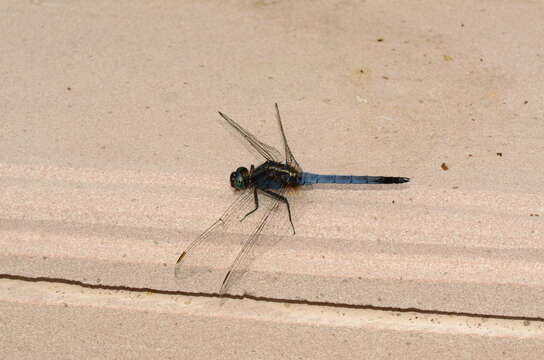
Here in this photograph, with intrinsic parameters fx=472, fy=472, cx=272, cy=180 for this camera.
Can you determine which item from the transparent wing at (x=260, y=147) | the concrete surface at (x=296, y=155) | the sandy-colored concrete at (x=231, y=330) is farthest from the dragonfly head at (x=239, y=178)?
the sandy-colored concrete at (x=231, y=330)

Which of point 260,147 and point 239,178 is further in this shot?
point 260,147

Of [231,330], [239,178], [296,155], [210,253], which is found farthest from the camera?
[296,155]

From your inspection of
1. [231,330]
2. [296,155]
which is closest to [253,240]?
[231,330]

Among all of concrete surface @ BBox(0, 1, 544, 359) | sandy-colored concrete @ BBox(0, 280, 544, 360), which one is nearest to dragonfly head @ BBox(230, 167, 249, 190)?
concrete surface @ BBox(0, 1, 544, 359)

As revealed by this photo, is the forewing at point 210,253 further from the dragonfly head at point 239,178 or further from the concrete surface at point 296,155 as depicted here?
the dragonfly head at point 239,178

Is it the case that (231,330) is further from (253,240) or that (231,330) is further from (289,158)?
(289,158)

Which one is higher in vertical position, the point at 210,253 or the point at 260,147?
the point at 260,147
